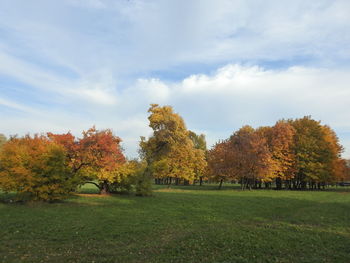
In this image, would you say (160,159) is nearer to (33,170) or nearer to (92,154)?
(92,154)

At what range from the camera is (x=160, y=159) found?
142 ft

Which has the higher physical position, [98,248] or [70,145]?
[70,145]

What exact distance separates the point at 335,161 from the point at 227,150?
2243cm

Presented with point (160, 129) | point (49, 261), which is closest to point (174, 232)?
point (49, 261)

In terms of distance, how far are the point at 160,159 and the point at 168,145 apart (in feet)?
10.3

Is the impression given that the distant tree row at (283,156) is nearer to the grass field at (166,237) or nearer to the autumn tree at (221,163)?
the autumn tree at (221,163)

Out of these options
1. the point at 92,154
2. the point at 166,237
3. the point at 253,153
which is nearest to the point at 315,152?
the point at 253,153

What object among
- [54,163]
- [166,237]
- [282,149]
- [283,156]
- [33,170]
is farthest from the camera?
[282,149]

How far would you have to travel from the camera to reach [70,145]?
26.0 m

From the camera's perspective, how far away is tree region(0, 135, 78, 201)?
19.6 meters

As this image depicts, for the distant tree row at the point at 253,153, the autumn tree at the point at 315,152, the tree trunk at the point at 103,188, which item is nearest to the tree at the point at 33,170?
the tree trunk at the point at 103,188

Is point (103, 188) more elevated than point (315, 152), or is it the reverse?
point (315, 152)

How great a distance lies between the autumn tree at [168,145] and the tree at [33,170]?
19.0 m

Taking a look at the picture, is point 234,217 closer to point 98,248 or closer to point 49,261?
point 98,248
